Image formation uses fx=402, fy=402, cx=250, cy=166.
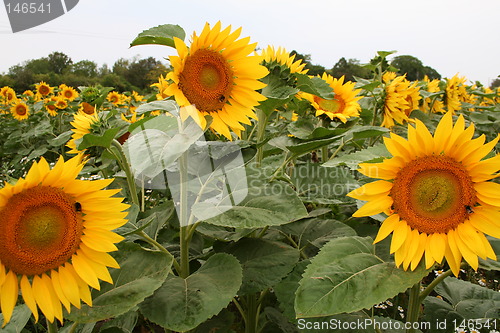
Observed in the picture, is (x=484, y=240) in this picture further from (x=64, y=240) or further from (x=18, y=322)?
(x=18, y=322)

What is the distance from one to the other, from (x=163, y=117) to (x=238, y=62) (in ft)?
1.08

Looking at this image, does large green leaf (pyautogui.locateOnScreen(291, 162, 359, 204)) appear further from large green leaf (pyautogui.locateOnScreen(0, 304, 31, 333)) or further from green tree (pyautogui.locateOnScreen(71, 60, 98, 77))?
green tree (pyautogui.locateOnScreen(71, 60, 98, 77))

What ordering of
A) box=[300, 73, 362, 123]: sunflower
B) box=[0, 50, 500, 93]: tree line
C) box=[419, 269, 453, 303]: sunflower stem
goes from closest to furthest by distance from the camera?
box=[419, 269, 453, 303]: sunflower stem, box=[300, 73, 362, 123]: sunflower, box=[0, 50, 500, 93]: tree line

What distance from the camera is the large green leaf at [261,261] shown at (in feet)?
4.35

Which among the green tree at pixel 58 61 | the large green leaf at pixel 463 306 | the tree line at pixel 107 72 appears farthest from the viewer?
the green tree at pixel 58 61

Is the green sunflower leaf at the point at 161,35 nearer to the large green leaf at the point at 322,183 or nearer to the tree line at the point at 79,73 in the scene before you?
the large green leaf at the point at 322,183

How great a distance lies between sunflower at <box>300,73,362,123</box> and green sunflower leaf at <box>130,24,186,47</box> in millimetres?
1071

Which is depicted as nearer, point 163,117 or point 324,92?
point 163,117

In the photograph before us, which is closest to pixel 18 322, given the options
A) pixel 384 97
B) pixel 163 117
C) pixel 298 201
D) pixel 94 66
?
pixel 163 117

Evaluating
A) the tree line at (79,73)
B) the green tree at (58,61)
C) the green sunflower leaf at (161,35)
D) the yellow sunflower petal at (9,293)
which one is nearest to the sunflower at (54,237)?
the yellow sunflower petal at (9,293)

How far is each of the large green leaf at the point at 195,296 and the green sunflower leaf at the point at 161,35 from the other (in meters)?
0.69

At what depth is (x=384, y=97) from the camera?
2.61 meters

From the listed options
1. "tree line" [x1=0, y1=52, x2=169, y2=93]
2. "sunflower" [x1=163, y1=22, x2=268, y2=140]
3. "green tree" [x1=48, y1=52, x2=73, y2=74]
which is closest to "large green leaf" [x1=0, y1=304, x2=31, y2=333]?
"sunflower" [x1=163, y1=22, x2=268, y2=140]

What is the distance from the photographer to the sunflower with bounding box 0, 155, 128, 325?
3.09 feet
